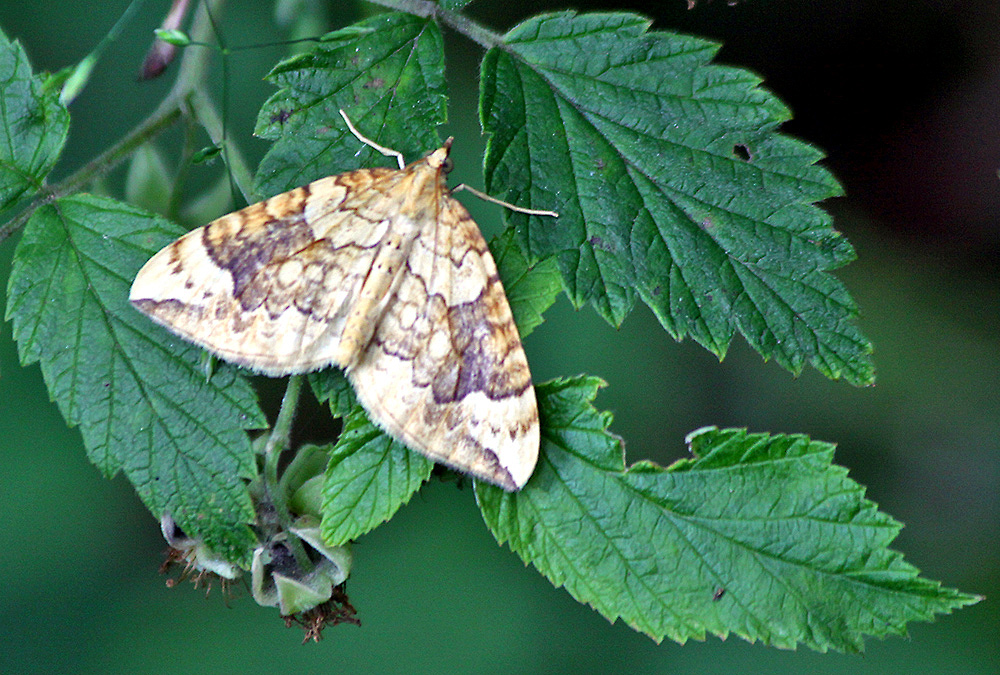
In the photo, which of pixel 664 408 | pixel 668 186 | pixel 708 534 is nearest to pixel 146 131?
pixel 668 186

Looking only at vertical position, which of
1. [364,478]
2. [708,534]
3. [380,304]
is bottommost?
[708,534]

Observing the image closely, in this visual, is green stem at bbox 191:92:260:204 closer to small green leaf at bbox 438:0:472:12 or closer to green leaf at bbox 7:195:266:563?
green leaf at bbox 7:195:266:563

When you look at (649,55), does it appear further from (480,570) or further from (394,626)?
(394,626)

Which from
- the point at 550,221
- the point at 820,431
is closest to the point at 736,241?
the point at 550,221

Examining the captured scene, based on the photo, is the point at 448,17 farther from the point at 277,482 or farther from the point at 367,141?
the point at 277,482

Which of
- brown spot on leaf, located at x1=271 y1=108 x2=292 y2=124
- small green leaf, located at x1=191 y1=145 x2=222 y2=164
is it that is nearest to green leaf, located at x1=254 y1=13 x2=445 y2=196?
brown spot on leaf, located at x1=271 y1=108 x2=292 y2=124
